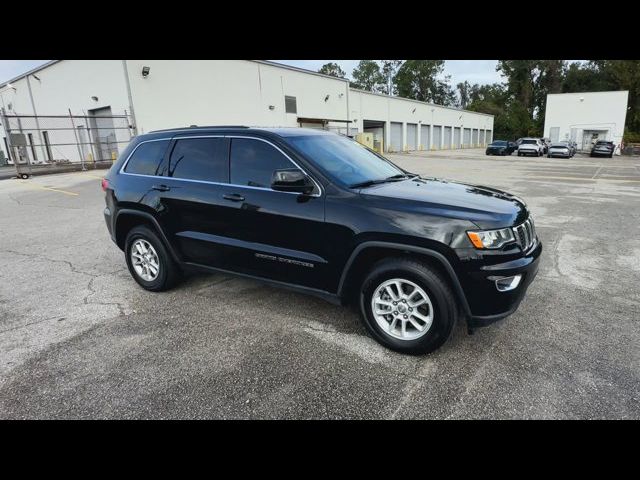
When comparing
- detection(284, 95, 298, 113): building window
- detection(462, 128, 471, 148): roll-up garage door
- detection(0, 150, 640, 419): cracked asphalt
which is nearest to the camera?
detection(0, 150, 640, 419): cracked asphalt

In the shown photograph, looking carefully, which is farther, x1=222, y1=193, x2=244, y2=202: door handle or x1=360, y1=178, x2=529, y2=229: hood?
x1=222, y1=193, x2=244, y2=202: door handle

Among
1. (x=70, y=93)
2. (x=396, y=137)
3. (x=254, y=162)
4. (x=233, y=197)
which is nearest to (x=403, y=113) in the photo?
(x=396, y=137)

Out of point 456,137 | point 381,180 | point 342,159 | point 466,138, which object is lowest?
point 466,138

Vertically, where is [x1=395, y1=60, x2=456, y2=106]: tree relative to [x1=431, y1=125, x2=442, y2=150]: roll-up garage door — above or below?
above

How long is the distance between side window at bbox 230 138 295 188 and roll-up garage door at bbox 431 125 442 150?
49105mm

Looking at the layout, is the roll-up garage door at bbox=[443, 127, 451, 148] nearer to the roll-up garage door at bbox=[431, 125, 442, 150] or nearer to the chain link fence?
the roll-up garage door at bbox=[431, 125, 442, 150]

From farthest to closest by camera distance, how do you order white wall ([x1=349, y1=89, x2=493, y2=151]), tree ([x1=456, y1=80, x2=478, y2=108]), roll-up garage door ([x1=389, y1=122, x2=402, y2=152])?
tree ([x1=456, y1=80, x2=478, y2=108]) → roll-up garage door ([x1=389, y1=122, x2=402, y2=152]) → white wall ([x1=349, y1=89, x2=493, y2=151])

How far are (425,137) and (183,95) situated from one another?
33976 millimetres

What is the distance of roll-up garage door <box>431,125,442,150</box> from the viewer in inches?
1962

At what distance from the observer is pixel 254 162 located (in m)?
3.83

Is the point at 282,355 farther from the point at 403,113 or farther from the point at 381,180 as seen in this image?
the point at 403,113

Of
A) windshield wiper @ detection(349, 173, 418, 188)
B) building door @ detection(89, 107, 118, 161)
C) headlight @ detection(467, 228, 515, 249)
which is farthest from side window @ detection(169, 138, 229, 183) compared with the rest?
building door @ detection(89, 107, 118, 161)

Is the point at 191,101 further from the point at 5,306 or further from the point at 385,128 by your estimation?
the point at 385,128

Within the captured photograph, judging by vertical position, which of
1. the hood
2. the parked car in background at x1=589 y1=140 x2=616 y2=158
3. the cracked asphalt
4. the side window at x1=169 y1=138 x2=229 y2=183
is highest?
the side window at x1=169 y1=138 x2=229 y2=183
